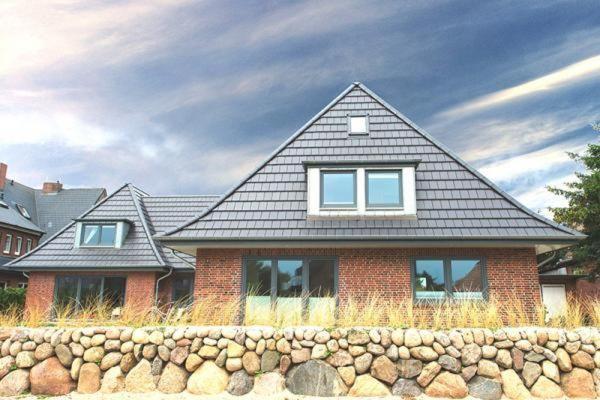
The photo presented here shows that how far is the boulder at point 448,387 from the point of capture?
754 cm

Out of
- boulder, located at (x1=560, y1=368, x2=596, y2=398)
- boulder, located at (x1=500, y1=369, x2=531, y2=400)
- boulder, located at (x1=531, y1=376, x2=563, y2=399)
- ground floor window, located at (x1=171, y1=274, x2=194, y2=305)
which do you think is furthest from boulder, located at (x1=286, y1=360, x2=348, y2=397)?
ground floor window, located at (x1=171, y1=274, x2=194, y2=305)

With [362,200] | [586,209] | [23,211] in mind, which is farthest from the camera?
[23,211]

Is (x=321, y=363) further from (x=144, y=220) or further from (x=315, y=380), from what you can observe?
(x=144, y=220)

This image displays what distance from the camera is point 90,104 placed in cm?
1448

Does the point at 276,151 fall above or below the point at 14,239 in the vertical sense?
above

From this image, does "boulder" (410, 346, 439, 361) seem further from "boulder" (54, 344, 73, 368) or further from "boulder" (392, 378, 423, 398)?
"boulder" (54, 344, 73, 368)

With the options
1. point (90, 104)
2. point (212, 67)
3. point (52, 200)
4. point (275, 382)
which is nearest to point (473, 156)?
point (212, 67)

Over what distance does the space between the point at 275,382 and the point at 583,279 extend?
2246 centimetres

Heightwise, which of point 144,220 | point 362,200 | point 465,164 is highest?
point 465,164

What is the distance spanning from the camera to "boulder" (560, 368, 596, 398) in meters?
7.65

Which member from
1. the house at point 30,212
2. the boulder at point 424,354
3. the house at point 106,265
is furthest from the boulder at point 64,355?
the house at point 30,212

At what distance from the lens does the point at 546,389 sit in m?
7.61

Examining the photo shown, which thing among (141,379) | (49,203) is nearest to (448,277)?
(141,379)

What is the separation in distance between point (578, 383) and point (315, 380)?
14.8ft
